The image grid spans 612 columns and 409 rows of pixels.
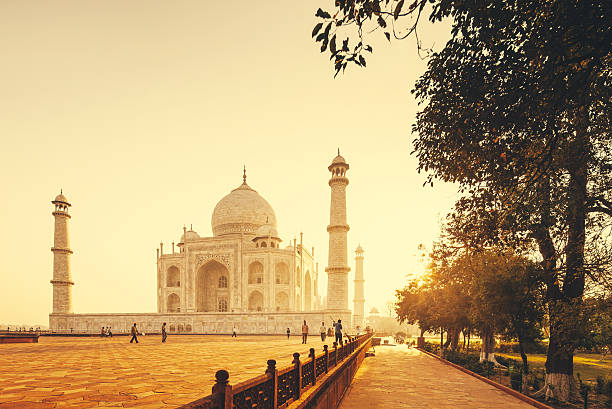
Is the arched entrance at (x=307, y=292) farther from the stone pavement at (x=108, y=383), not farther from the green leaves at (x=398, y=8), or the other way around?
the green leaves at (x=398, y=8)

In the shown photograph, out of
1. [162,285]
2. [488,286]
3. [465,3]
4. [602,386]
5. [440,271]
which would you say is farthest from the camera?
[162,285]

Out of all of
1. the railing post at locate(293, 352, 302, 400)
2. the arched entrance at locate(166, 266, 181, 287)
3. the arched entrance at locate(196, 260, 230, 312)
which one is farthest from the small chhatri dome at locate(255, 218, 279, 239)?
the railing post at locate(293, 352, 302, 400)

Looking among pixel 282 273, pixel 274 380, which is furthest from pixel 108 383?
pixel 282 273

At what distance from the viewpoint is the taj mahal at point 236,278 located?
113ft

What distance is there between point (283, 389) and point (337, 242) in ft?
100

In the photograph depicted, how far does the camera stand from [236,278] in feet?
135

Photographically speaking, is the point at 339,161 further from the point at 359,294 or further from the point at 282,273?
the point at 359,294

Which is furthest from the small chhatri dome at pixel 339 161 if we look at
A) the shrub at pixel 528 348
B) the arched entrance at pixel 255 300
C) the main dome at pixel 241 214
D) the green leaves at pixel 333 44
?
the green leaves at pixel 333 44

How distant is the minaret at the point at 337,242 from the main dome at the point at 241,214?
14942 millimetres

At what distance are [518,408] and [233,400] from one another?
8.85 m

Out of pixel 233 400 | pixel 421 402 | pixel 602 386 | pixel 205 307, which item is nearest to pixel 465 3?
pixel 233 400

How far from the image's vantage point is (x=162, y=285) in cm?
4366

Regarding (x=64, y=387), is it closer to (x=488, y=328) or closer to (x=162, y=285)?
(x=488, y=328)

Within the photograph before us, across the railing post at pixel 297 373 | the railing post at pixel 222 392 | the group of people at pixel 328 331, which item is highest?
the railing post at pixel 222 392
